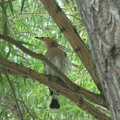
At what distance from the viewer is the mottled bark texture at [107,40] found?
0.80 meters

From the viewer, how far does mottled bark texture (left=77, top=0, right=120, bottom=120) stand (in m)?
0.80

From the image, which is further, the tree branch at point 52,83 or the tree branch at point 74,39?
the tree branch at point 74,39

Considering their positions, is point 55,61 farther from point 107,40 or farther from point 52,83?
point 107,40

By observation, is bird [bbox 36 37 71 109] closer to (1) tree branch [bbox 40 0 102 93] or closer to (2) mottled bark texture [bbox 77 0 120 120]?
(1) tree branch [bbox 40 0 102 93]

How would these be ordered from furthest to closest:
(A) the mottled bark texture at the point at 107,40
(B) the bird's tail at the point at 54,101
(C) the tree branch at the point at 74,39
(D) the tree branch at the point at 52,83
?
(B) the bird's tail at the point at 54,101 < (C) the tree branch at the point at 74,39 < (D) the tree branch at the point at 52,83 < (A) the mottled bark texture at the point at 107,40

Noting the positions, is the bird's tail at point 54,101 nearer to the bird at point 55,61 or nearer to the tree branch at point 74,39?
the bird at point 55,61

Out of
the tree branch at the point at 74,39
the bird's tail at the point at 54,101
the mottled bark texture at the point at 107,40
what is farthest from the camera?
the bird's tail at the point at 54,101

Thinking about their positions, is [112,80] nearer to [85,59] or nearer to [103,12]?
[103,12]

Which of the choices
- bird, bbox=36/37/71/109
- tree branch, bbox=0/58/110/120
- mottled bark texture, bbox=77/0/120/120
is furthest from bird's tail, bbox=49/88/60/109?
mottled bark texture, bbox=77/0/120/120

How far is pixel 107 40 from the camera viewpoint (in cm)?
82

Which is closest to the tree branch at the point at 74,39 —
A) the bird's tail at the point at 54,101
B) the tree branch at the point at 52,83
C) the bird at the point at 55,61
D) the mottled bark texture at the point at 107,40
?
the tree branch at the point at 52,83

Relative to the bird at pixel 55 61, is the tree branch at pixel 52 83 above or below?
below

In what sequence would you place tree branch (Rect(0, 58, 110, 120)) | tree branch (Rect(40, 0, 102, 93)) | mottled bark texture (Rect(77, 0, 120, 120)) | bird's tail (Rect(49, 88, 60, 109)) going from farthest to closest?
bird's tail (Rect(49, 88, 60, 109)) → tree branch (Rect(40, 0, 102, 93)) → tree branch (Rect(0, 58, 110, 120)) → mottled bark texture (Rect(77, 0, 120, 120))

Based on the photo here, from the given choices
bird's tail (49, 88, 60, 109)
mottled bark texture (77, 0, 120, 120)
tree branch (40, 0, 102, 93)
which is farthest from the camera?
bird's tail (49, 88, 60, 109)
